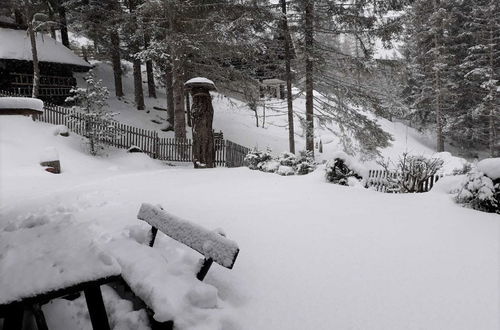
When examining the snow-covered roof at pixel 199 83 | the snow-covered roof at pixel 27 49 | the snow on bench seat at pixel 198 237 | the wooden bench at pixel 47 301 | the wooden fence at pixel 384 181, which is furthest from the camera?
the snow-covered roof at pixel 27 49

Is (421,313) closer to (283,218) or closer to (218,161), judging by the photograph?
(283,218)

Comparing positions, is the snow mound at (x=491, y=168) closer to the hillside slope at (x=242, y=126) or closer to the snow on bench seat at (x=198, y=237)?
the snow on bench seat at (x=198, y=237)

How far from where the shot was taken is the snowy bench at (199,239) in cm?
251

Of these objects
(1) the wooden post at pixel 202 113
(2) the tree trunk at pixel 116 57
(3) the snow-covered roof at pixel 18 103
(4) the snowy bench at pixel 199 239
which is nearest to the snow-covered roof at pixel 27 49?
(2) the tree trunk at pixel 116 57

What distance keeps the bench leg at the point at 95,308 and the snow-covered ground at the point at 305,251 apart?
0.89ft

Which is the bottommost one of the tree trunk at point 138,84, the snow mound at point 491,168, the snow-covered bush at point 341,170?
the snow-covered bush at point 341,170

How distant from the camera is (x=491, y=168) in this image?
5734mm

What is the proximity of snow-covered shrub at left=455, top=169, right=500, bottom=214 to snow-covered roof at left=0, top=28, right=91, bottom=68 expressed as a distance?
66.9ft

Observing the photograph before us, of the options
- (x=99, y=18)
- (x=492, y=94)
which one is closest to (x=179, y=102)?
(x=99, y=18)

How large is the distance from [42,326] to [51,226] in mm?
1394

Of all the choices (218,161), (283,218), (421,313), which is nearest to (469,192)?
(283,218)

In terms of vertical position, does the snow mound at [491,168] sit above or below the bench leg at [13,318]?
above

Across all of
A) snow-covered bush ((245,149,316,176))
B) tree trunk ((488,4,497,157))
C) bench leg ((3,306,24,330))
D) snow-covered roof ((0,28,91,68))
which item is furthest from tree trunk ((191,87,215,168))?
tree trunk ((488,4,497,157))

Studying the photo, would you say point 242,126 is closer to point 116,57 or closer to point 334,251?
point 116,57
